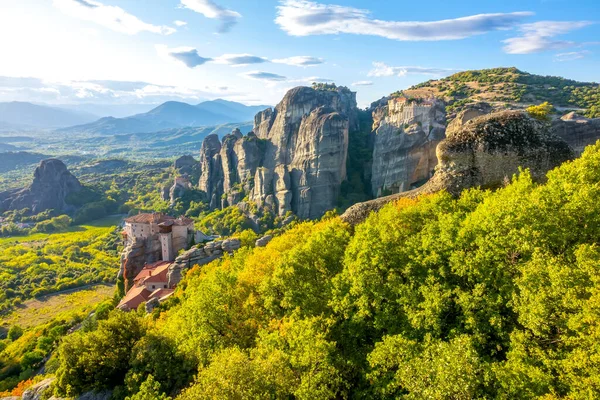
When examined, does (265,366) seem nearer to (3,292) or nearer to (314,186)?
(314,186)

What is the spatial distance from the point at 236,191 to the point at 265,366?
122839 mm

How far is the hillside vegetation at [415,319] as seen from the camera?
15062 mm

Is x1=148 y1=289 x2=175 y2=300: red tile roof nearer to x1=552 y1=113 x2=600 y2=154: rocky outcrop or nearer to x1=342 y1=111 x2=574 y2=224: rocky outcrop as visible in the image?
x1=342 y1=111 x2=574 y2=224: rocky outcrop

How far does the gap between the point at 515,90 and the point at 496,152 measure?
99.6 meters

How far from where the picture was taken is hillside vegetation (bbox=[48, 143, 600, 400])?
49.4 ft

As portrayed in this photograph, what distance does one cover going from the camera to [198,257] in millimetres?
66375

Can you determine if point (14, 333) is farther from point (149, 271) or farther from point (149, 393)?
point (149, 393)

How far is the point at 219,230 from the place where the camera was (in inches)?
4815

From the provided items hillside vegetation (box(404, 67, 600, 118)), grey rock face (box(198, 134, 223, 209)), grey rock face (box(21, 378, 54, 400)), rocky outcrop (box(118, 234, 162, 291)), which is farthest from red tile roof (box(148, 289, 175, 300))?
hillside vegetation (box(404, 67, 600, 118))

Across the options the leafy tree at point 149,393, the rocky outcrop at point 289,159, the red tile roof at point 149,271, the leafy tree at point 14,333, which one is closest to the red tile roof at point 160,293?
the red tile roof at point 149,271

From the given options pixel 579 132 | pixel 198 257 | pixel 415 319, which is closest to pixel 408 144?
pixel 579 132

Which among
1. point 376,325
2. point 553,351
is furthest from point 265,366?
point 553,351

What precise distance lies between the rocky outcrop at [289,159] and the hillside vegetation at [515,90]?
1435 inches

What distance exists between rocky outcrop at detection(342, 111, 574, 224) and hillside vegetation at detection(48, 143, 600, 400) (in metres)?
4.69
